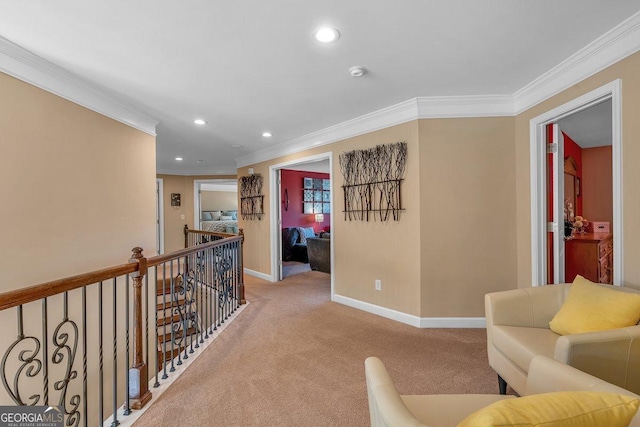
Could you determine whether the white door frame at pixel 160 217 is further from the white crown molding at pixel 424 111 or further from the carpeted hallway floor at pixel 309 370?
the white crown molding at pixel 424 111

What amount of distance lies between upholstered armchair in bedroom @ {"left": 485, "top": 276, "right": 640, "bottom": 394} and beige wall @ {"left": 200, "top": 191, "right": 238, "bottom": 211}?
11707 mm

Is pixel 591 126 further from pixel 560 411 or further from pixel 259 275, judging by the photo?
pixel 259 275

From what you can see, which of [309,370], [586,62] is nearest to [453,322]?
[309,370]

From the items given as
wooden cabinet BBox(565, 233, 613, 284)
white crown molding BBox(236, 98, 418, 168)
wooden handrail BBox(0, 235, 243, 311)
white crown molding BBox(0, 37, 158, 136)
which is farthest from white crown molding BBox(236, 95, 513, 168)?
wooden handrail BBox(0, 235, 243, 311)

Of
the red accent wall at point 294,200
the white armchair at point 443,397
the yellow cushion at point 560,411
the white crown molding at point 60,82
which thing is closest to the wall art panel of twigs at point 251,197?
the red accent wall at point 294,200

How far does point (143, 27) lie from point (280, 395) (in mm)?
2619

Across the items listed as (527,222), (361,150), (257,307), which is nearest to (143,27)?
(361,150)

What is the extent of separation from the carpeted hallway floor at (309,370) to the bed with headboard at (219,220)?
6261mm

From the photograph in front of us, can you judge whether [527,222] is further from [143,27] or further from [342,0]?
[143,27]

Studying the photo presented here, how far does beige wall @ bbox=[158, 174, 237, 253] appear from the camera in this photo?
25.3ft

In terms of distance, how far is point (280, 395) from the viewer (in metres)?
2.06

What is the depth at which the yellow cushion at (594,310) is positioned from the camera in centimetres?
163

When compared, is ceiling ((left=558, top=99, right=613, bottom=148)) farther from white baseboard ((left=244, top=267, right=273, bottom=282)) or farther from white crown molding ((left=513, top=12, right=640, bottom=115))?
white baseboard ((left=244, top=267, right=273, bottom=282))

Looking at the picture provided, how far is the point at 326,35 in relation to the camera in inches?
80.8
